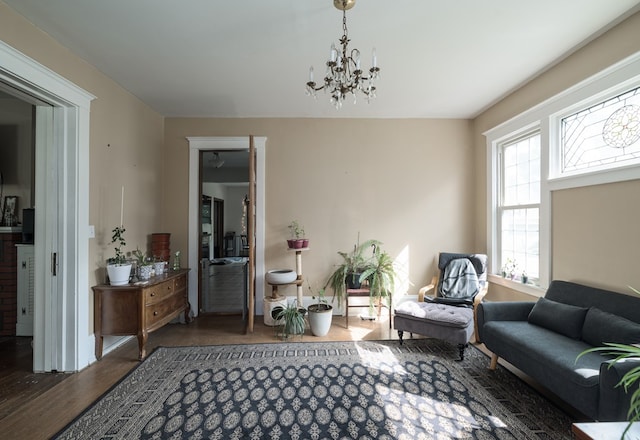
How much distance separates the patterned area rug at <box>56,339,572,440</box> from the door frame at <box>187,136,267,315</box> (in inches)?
44.7

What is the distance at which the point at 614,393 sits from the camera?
1.46 meters

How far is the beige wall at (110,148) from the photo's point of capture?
2184mm

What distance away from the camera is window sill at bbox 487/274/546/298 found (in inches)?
113

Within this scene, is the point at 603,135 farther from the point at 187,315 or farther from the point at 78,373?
the point at 78,373

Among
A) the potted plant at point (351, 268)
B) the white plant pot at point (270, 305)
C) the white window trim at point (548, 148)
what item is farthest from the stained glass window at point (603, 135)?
the white plant pot at point (270, 305)

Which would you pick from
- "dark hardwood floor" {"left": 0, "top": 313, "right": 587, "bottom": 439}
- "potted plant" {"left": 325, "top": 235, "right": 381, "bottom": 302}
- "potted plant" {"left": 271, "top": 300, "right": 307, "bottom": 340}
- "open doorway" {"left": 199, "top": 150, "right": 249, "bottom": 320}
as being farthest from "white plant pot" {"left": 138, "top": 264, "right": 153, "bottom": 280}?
"potted plant" {"left": 325, "top": 235, "right": 381, "bottom": 302}

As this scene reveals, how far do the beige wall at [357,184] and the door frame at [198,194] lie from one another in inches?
3.5

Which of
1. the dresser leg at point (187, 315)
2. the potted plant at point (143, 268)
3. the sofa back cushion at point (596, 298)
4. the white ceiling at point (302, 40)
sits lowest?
the dresser leg at point (187, 315)

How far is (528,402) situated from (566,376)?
468 mm

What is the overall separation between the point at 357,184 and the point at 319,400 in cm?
266

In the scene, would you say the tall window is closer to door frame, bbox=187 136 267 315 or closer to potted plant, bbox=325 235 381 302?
potted plant, bbox=325 235 381 302

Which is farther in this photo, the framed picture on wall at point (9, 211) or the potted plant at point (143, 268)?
the framed picture on wall at point (9, 211)

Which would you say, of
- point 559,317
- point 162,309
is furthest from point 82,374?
point 559,317

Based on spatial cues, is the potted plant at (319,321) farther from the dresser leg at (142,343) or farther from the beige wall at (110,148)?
the beige wall at (110,148)
